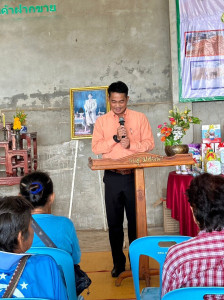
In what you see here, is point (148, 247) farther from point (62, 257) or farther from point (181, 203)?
point (181, 203)

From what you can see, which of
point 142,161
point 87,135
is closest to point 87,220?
point 87,135

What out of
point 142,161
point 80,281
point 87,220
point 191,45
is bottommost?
point 87,220

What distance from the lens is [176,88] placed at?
567 centimetres

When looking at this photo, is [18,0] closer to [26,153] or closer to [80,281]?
[26,153]

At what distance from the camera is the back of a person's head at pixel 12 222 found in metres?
1.51

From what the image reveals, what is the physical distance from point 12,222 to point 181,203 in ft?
8.93

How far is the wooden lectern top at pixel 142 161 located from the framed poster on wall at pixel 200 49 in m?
2.64

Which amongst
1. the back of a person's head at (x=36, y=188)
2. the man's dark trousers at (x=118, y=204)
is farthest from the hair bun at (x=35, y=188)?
the man's dark trousers at (x=118, y=204)

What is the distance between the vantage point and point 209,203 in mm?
1736

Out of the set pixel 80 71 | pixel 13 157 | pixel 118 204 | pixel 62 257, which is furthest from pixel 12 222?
pixel 80 71

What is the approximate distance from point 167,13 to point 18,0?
6.81ft

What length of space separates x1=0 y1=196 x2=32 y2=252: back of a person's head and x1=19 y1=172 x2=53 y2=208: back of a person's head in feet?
2.36

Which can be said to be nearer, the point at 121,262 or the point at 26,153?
the point at 121,262

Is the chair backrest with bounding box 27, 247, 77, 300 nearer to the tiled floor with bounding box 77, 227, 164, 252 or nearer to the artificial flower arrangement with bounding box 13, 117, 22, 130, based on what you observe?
the tiled floor with bounding box 77, 227, 164, 252
